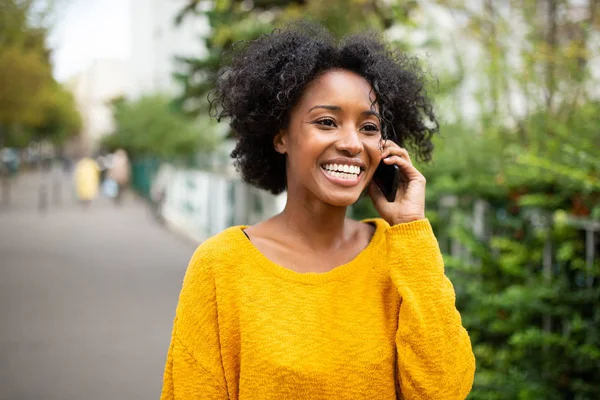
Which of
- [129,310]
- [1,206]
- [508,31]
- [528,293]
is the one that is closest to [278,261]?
[528,293]

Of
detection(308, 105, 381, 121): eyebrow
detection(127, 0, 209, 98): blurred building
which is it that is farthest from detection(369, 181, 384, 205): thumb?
detection(127, 0, 209, 98): blurred building

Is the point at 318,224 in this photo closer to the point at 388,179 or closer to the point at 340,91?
the point at 388,179

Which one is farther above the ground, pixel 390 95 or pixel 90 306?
pixel 390 95

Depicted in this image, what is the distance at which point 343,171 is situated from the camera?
1886 millimetres

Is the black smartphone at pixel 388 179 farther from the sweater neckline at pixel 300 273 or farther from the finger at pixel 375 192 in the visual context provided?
the sweater neckline at pixel 300 273

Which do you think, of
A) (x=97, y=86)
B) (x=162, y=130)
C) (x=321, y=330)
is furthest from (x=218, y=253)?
(x=97, y=86)

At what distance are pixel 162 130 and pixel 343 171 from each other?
78.4ft

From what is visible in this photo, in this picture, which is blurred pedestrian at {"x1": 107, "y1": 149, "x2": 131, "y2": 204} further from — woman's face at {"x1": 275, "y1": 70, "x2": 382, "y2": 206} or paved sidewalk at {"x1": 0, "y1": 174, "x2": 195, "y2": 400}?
woman's face at {"x1": 275, "y1": 70, "x2": 382, "y2": 206}

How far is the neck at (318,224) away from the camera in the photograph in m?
2.03

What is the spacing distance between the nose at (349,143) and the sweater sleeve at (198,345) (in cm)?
49

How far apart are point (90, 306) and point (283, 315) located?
696cm

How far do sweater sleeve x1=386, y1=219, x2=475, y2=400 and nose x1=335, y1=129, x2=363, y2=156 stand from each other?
266 mm

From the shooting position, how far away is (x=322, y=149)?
1886 millimetres

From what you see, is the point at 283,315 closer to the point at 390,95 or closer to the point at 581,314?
the point at 390,95
